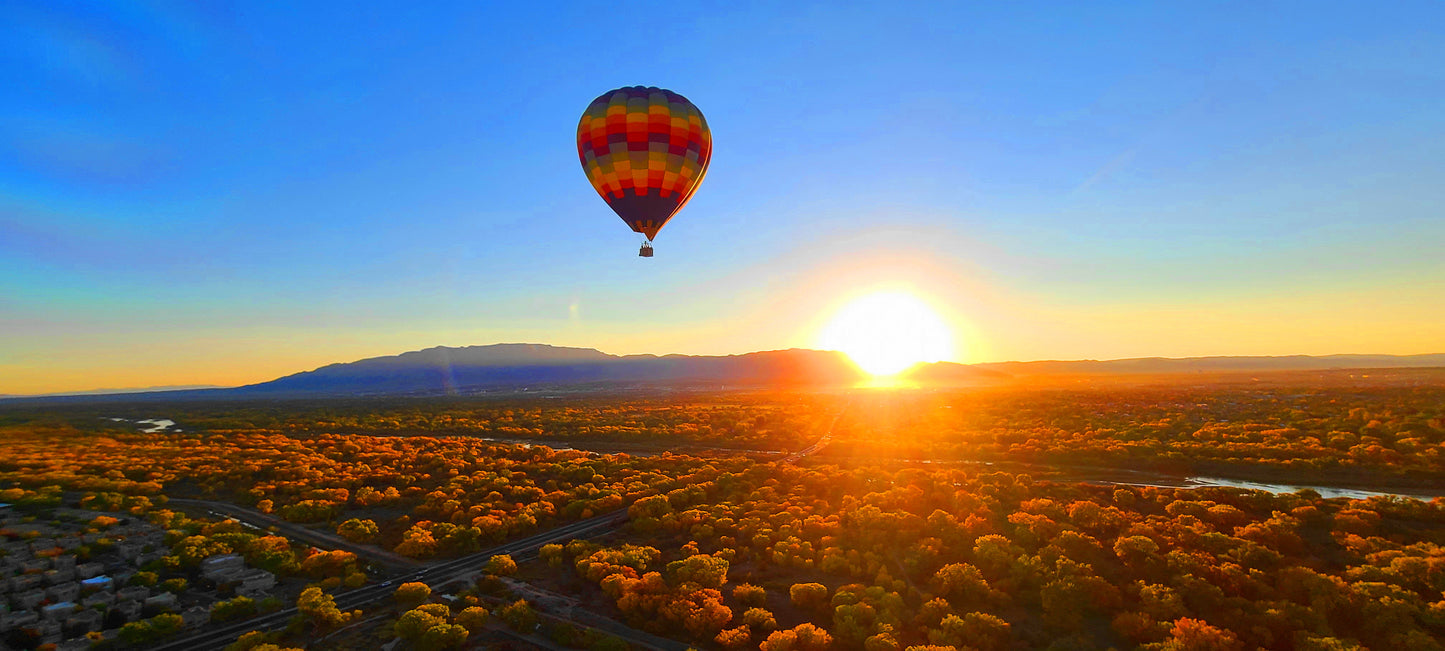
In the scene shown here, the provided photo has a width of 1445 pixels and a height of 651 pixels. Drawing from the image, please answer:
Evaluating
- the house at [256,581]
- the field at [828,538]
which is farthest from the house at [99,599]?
the house at [256,581]

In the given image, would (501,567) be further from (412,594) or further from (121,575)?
(121,575)

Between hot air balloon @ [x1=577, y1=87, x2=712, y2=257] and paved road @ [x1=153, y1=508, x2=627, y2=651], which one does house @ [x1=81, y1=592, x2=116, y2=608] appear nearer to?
paved road @ [x1=153, y1=508, x2=627, y2=651]

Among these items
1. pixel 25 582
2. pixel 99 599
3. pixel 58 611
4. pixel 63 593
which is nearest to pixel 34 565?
pixel 25 582

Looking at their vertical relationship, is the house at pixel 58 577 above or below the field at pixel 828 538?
above

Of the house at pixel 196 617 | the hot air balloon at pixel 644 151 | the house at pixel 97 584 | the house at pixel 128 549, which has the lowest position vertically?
the house at pixel 196 617

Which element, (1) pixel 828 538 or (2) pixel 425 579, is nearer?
(2) pixel 425 579

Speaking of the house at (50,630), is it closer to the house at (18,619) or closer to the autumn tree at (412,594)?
the house at (18,619)

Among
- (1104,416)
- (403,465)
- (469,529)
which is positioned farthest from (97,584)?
(1104,416)

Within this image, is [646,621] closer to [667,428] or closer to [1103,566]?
[1103,566]
